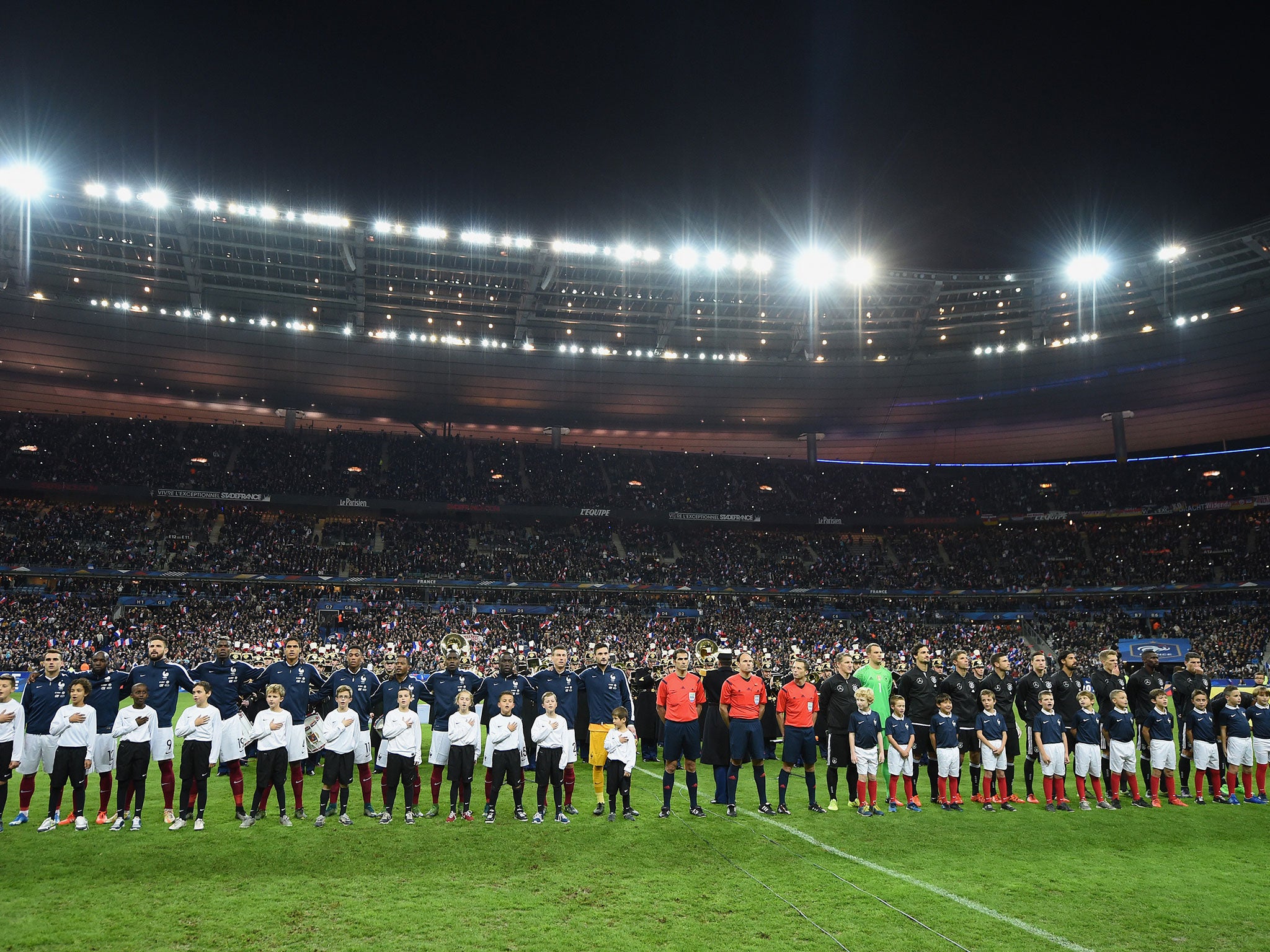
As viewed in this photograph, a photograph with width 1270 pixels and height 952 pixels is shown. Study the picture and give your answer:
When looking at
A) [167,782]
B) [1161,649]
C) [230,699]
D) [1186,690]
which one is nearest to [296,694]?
[230,699]

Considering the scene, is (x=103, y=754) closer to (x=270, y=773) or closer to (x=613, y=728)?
(x=270, y=773)

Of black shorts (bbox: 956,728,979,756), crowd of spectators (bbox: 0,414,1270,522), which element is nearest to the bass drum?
black shorts (bbox: 956,728,979,756)

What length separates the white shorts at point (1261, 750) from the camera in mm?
11586

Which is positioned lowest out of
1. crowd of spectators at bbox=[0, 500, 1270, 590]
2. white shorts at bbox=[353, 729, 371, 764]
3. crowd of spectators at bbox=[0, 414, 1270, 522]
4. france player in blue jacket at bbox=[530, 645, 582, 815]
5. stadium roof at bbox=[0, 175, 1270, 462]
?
white shorts at bbox=[353, 729, 371, 764]

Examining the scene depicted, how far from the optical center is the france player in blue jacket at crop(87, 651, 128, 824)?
9.84 meters

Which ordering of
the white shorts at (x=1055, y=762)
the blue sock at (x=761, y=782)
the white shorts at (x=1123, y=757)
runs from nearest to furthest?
the blue sock at (x=761, y=782) < the white shorts at (x=1055, y=762) < the white shorts at (x=1123, y=757)

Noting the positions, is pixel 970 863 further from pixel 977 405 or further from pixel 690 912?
pixel 977 405

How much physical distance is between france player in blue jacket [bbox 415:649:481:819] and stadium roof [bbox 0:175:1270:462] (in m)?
24.1

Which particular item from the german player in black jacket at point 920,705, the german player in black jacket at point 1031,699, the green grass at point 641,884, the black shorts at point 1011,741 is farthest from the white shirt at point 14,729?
the german player in black jacket at point 1031,699

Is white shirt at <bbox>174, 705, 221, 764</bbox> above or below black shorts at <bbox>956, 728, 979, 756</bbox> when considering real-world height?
above

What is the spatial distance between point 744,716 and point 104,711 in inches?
311

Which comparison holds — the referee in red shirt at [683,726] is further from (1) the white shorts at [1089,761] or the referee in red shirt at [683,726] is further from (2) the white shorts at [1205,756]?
(2) the white shorts at [1205,756]

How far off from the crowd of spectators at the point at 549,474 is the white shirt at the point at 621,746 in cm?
3866

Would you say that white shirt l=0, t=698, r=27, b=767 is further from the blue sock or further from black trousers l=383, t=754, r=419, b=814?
the blue sock
